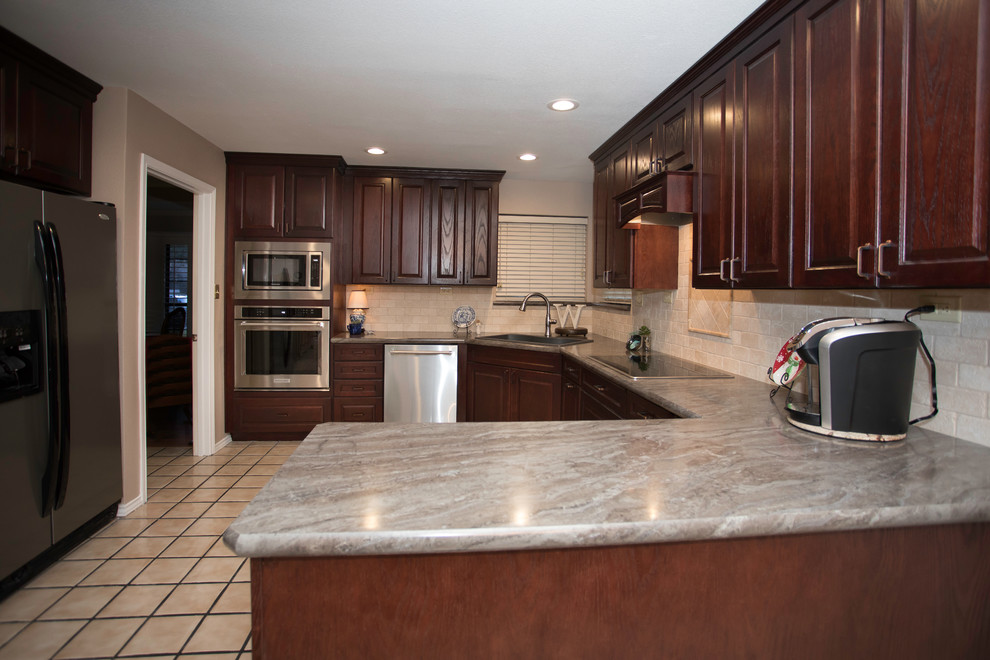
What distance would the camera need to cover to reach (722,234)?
226 cm

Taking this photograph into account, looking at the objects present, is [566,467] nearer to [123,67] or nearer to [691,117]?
[691,117]

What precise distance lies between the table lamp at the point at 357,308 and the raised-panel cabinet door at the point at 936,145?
3.98m

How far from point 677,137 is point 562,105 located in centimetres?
67

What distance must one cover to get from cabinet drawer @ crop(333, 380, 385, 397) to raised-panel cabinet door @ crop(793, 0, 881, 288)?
3385 millimetres

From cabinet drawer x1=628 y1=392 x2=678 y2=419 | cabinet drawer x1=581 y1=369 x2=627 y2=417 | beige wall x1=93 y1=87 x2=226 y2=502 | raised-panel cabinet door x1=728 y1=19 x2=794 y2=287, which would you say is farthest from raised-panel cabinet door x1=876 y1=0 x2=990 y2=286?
beige wall x1=93 y1=87 x2=226 y2=502

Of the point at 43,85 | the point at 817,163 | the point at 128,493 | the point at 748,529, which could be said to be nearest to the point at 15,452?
the point at 128,493

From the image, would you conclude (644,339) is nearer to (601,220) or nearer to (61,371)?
(601,220)

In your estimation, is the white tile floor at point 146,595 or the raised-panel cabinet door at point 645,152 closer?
the white tile floor at point 146,595

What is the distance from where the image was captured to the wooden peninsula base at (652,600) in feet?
3.24

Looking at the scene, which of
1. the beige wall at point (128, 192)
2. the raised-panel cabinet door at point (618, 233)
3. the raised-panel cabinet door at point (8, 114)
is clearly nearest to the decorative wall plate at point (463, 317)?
the raised-panel cabinet door at point (618, 233)

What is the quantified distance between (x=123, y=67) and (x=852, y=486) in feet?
10.9

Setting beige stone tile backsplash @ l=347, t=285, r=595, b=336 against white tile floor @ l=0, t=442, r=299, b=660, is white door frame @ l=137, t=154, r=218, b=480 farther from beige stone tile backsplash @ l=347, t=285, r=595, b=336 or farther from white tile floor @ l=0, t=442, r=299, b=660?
beige stone tile backsplash @ l=347, t=285, r=595, b=336

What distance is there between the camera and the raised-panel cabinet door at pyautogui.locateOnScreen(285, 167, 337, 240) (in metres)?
4.41

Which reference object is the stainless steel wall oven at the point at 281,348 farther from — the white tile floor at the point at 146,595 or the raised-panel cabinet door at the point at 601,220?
the raised-panel cabinet door at the point at 601,220
